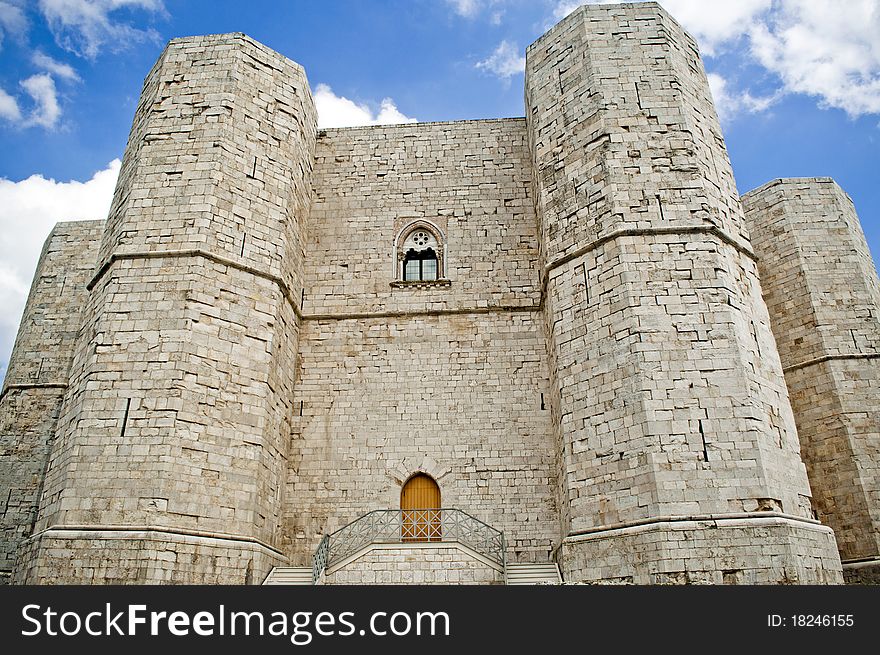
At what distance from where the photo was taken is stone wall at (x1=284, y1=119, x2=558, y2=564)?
1117 centimetres

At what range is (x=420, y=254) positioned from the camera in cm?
1327

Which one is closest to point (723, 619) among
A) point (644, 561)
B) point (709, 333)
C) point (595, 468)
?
point (644, 561)

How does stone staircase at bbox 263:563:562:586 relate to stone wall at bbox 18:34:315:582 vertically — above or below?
below

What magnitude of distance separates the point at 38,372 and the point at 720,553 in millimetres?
14327

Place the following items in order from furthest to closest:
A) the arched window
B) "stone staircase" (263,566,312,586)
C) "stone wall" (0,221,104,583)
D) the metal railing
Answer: "stone wall" (0,221,104,583) < the arched window < the metal railing < "stone staircase" (263,566,312,586)

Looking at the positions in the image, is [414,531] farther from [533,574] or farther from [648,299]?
[648,299]

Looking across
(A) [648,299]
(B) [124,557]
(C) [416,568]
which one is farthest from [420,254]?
(B) [124,557]

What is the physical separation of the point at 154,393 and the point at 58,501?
189 cm

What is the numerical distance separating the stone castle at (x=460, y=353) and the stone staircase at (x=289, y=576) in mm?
58

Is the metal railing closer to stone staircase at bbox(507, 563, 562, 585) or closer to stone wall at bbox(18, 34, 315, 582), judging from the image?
stone staircase at bbox(507, 563, 562, 585)

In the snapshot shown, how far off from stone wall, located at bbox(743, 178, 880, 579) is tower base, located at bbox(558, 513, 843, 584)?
11.2ft

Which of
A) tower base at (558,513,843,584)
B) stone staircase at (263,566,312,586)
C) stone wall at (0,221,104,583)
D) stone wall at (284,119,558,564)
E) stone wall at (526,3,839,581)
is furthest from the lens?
stone wall at (0,221,104,583)

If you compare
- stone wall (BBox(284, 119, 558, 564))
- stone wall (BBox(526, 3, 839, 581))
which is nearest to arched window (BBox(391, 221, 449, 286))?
stone wall (BBox(284, 119, 558, 564))

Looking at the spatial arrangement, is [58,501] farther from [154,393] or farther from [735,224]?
[735,224]
